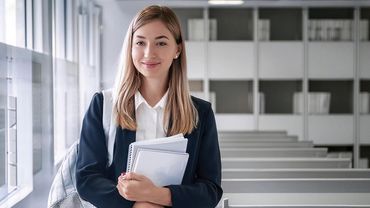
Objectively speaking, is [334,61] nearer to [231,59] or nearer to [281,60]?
[281,60]

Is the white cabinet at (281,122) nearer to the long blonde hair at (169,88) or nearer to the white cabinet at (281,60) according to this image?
the white cabinet at (281,60)

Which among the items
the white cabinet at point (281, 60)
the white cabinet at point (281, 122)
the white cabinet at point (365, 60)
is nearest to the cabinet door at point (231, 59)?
the white cabinet at point (281, 60)

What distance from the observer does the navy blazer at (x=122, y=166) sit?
51.6 inches

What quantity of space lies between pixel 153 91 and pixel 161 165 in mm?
206

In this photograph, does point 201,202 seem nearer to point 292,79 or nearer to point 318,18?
point 292,79

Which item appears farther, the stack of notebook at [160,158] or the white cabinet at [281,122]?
the white cabinet at [281,122]

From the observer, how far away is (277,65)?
680cm

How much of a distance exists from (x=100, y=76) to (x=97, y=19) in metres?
0.61

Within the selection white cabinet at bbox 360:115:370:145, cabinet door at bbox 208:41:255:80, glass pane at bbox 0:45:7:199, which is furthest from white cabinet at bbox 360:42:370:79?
glass pane at bbox 0:45:7:199

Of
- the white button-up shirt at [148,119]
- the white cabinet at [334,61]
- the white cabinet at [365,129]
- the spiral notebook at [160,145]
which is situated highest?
the white cabinet at [334,61]

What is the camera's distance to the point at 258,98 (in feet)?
22.3

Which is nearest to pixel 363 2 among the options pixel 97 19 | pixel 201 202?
pixel 97 19

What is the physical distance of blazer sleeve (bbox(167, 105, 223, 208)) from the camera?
1.32m

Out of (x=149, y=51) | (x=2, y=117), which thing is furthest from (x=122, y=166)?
(x=2, y=117)
